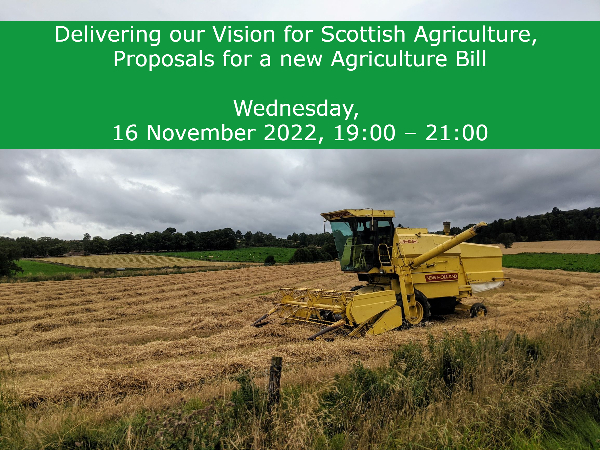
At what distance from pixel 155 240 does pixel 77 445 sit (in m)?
92.8

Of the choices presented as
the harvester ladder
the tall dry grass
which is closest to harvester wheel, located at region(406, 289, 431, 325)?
the harvester ladder

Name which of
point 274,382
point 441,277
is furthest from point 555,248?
point 274,382

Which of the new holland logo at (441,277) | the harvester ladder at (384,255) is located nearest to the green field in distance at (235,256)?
the new holland logo at (441,277)

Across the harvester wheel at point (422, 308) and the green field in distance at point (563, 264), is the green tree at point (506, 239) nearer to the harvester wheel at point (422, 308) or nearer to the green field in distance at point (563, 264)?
the green field in distance at point (563, 264)

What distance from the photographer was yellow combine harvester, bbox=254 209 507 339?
398 inches

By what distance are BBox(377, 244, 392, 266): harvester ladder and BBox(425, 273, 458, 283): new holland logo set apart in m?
1.52

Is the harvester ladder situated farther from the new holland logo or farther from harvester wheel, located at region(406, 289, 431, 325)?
the new holland logo

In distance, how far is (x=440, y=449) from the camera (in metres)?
3.80

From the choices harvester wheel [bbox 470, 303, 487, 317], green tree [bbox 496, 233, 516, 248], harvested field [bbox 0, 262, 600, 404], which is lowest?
harvester wheel [bbox 470, 303, 487, 317]

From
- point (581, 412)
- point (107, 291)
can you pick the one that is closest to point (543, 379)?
point (581, 412)

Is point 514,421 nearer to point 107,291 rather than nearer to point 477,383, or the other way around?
point 477,383

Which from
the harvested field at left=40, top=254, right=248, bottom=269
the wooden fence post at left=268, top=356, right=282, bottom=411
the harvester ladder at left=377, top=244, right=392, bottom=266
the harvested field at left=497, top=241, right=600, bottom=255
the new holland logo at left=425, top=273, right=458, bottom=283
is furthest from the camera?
the harvested field at left=497, top=241, right=600, bottom=255

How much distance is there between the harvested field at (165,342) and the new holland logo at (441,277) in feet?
4.56

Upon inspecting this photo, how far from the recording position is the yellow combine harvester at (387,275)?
10109mm
